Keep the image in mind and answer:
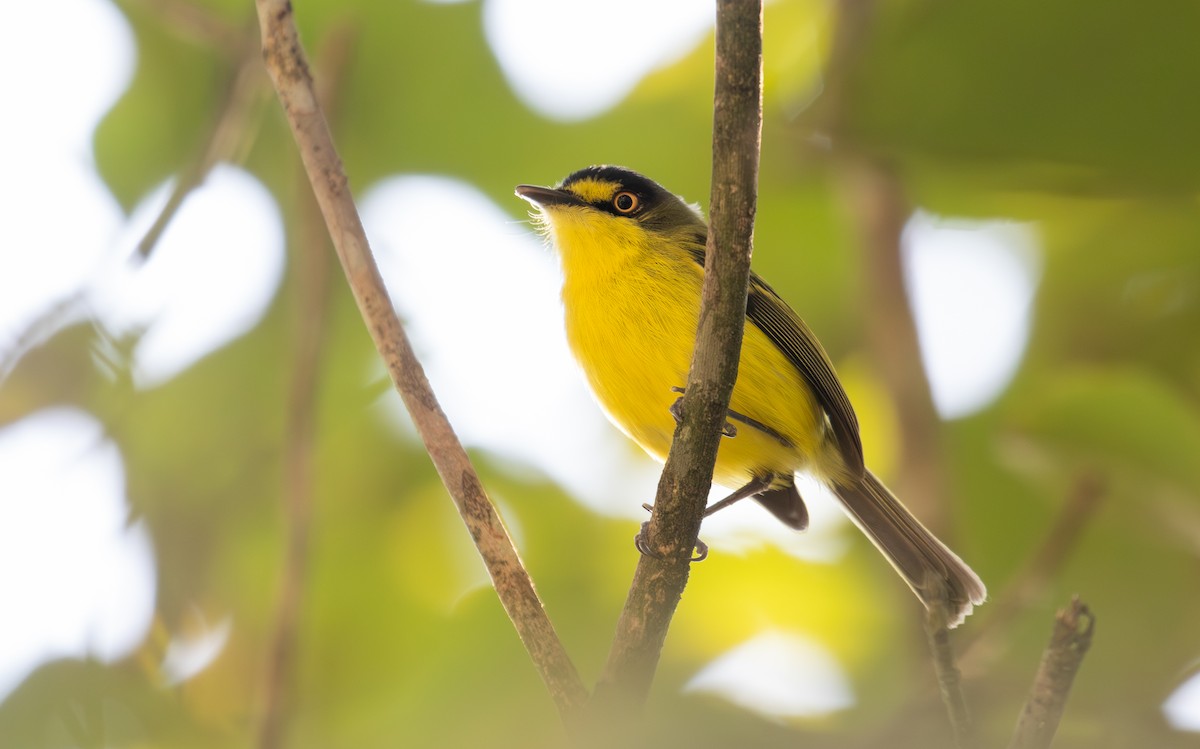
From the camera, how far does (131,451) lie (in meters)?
3.42

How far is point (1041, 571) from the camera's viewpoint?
2930mm

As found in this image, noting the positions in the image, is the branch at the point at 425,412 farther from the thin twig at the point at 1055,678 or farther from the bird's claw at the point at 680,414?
the thin twig at the point at 1055,678

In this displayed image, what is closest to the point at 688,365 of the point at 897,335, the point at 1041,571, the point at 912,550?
the point at 897,335

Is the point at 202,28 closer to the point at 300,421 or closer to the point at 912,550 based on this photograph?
the point at 300,421

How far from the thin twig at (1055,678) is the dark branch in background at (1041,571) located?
997 mm

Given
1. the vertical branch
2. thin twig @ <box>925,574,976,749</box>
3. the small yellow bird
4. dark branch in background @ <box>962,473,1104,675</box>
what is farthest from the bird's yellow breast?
thin twig @ <box>925,574,976,749</box>

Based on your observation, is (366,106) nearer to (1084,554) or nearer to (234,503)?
(234,503)

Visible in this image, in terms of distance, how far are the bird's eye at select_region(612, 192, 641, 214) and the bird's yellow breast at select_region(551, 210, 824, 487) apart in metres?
0.11

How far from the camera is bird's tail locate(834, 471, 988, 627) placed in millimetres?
3412

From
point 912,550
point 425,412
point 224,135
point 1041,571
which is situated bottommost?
point 912,550

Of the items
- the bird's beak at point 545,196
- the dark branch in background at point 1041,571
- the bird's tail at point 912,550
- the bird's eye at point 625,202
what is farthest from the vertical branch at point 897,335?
the bird's beak at point 545,196

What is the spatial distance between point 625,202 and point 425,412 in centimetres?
207

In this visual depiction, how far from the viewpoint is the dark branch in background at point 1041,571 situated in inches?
111

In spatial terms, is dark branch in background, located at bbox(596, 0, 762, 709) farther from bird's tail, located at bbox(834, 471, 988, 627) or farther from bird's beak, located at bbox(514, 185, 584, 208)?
bird's beak, located at bbox(514, 185, 584, 208)
